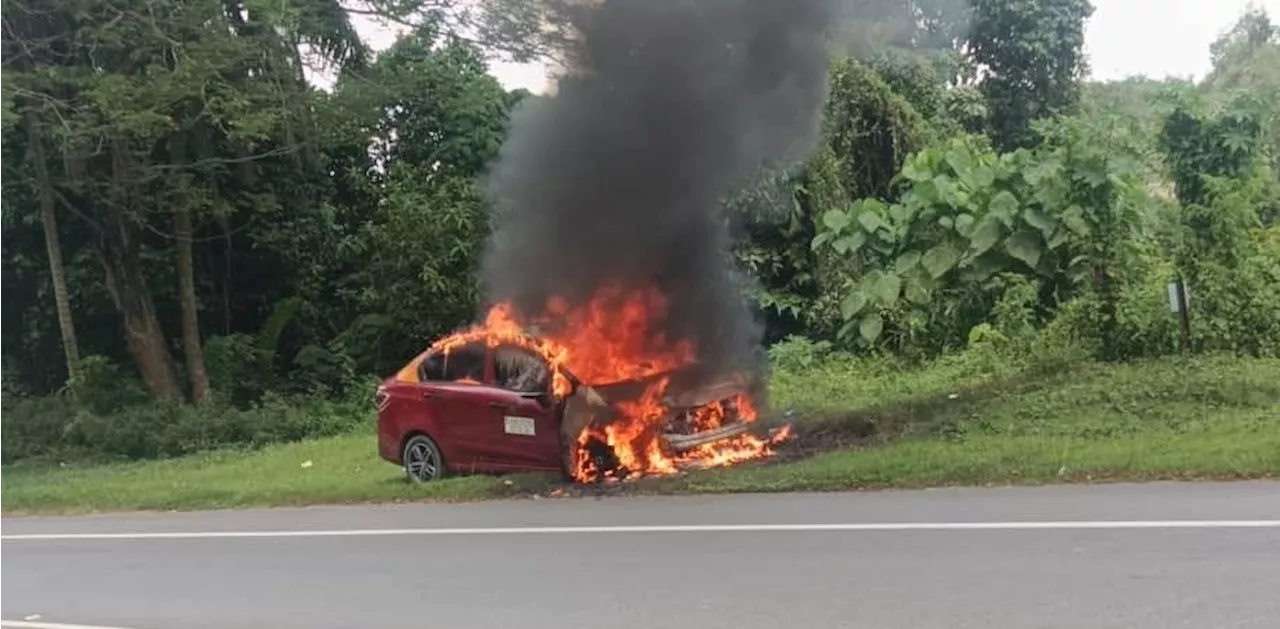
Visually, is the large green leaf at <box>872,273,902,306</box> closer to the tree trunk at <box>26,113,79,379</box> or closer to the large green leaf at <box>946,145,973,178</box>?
the large green leaf at <box>946,145,973,178</box>

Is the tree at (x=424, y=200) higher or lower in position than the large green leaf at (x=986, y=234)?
higher

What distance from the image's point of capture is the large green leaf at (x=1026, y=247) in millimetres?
16312

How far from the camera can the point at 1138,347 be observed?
13938 millimetres

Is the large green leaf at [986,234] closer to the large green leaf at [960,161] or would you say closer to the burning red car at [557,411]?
the large green leaf at [960,161]

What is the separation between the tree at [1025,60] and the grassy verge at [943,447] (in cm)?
1012

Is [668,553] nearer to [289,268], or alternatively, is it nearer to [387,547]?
[387,547]

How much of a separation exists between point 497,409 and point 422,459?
1266mm

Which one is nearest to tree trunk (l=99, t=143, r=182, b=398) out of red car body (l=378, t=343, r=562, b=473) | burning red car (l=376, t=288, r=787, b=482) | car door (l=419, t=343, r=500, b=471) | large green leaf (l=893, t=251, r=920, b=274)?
red car body (l=378, t=343, r=562, b=473)

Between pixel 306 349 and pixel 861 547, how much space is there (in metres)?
16.8

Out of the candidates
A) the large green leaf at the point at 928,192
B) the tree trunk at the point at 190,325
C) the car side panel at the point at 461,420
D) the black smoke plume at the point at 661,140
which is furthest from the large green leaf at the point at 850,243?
the tree trunk at the point at 190,325

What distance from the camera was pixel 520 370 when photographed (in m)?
11.2

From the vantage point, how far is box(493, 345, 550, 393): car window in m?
11.0

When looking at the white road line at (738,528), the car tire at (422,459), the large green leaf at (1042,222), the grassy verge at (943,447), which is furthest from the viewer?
the large green leaf at (1042,222)

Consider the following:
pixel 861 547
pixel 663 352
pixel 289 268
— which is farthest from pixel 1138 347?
pixel 289 268
